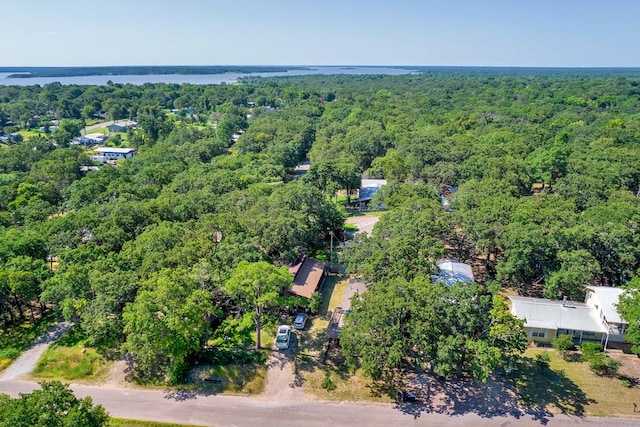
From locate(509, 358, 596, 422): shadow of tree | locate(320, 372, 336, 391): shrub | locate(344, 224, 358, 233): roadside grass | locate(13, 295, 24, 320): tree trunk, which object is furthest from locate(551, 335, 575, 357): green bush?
locate(13, 295, 24, 320): tree trunk

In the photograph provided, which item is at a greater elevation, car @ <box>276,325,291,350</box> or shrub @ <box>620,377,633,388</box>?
car @ <box>276,325,291,350</box>

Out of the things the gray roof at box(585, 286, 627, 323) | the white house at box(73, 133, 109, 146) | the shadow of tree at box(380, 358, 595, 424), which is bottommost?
the shadow of tree at box(380, 358, 595, 424)

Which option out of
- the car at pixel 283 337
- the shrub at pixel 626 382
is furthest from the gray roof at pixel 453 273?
the car at pixel 283 337

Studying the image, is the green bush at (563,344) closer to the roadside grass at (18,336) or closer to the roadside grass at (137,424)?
the roadside grass at (137,424)

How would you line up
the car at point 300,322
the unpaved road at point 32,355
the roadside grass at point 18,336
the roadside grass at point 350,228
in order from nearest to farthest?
1. the unpaved road at point 32,355
2. the roadside grass at point 18,336
3. the car at point 300,322
4. the roadside grass at point 350,228

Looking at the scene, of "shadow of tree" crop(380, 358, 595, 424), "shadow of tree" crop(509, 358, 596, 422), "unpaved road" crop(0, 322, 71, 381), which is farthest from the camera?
"unpaved road" crop(0, 322, 71, 381)

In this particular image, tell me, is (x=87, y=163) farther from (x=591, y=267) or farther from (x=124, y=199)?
(x=591, y=267)

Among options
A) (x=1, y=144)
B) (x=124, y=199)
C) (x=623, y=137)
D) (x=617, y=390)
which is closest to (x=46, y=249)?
(x=124, y=199)

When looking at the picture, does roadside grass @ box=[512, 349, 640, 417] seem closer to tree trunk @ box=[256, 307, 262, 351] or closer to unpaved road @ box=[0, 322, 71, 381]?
tree trunk @ box=[256, 307, 262, 351]
